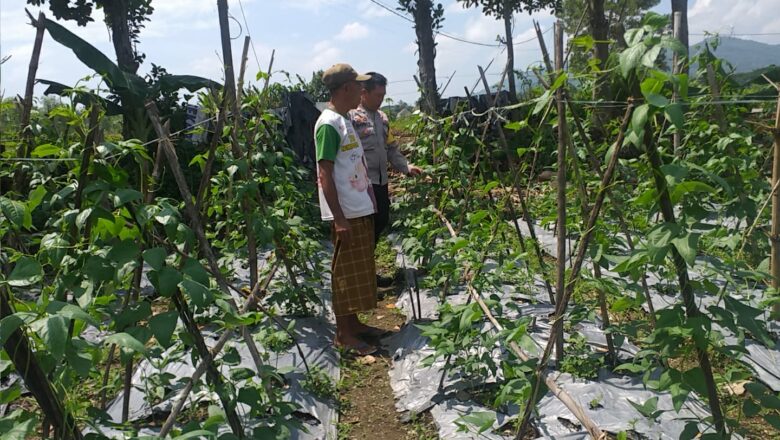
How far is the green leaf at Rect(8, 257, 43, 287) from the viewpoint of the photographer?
4.30 feet

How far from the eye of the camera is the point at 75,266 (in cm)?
178

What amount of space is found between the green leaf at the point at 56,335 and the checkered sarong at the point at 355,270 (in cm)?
251

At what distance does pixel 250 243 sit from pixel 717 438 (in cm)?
231

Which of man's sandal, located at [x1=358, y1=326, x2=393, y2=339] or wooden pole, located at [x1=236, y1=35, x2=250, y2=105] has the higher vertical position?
wooden pole, located at [x1=236, y1=35, x2=250, y2=105]

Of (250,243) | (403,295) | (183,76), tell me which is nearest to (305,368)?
(250,243)

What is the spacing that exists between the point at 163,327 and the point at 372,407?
1.99m

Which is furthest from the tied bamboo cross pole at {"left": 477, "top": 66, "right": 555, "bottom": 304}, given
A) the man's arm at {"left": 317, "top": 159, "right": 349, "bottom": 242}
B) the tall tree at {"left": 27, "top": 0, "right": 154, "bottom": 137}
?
the tall tree at {"left": 27, "top": 0, "right": 154, "bottom": 137}

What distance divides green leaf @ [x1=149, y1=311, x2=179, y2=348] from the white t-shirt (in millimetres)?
2017

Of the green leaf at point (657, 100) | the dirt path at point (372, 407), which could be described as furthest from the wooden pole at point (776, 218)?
the green leaf at point (657, 100)

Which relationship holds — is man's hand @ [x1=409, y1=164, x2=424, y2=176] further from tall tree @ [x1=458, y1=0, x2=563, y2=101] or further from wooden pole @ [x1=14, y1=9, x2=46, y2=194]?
tall tree @ [x1=458, y1=0, x2=563, y2=101]

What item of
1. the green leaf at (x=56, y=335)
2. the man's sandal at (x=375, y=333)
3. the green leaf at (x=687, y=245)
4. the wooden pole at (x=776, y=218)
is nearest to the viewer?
the green leaf at (x=56, y=335)

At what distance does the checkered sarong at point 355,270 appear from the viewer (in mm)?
3693

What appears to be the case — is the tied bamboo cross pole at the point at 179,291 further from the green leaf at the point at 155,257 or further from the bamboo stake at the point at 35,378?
the bamboo stake at the point at 35,378

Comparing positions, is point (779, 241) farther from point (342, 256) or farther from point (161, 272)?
point (161, 272)
